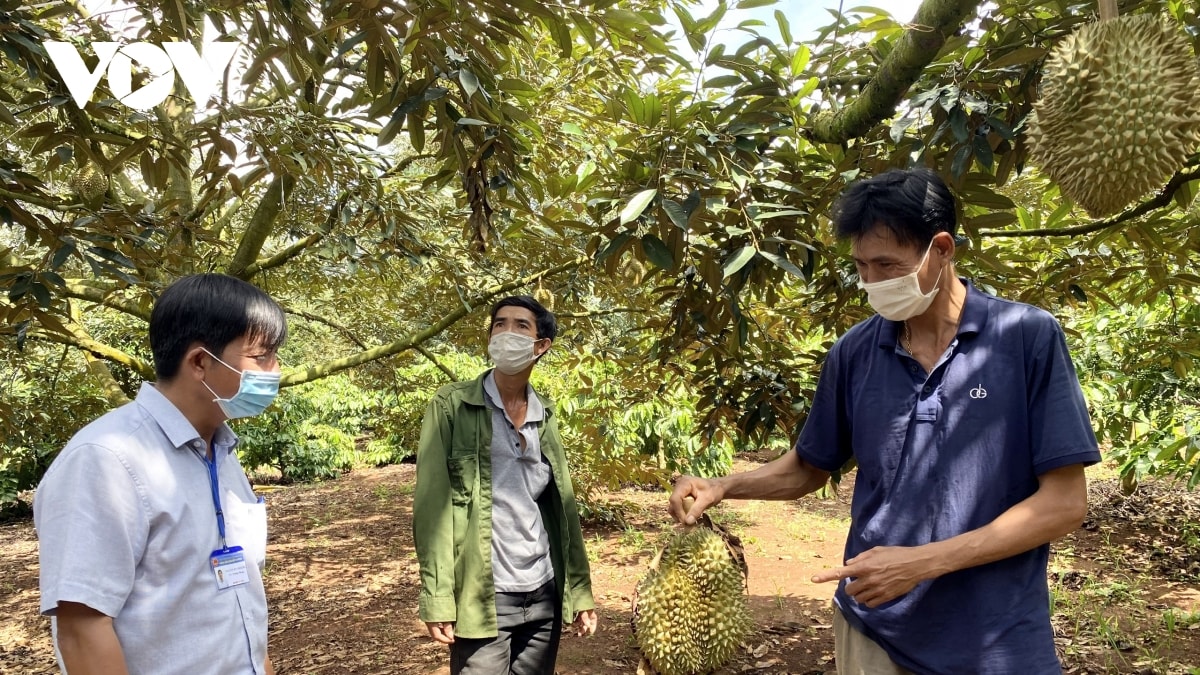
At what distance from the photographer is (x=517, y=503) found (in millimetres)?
2619

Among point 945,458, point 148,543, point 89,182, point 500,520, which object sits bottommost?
point 500,520

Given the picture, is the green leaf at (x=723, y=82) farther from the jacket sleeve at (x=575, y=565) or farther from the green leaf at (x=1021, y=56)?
the jacket sleeve at (x=575, y=565)

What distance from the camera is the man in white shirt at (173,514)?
129 centimetres

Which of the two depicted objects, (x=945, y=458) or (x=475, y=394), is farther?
(x=475, y=394)

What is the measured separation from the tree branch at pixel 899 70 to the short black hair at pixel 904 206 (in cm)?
21

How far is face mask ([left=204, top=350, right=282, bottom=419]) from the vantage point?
1.57m

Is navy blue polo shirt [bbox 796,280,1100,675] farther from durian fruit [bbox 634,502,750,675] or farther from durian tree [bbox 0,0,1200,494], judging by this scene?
durian fruit [bbox 634,502,750,675]

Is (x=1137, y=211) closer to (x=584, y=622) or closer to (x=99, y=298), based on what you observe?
(x=584, y=622)

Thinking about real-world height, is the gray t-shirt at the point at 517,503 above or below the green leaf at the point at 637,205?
below

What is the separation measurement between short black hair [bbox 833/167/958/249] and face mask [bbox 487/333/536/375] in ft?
4.54

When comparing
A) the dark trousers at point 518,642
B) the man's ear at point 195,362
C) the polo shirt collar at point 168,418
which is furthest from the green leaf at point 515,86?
the dark trousers at point 518,642

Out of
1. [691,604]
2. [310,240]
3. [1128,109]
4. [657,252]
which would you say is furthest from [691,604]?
[310,240]

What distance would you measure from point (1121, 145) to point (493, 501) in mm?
2067

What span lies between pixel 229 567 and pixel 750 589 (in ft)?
14.3
